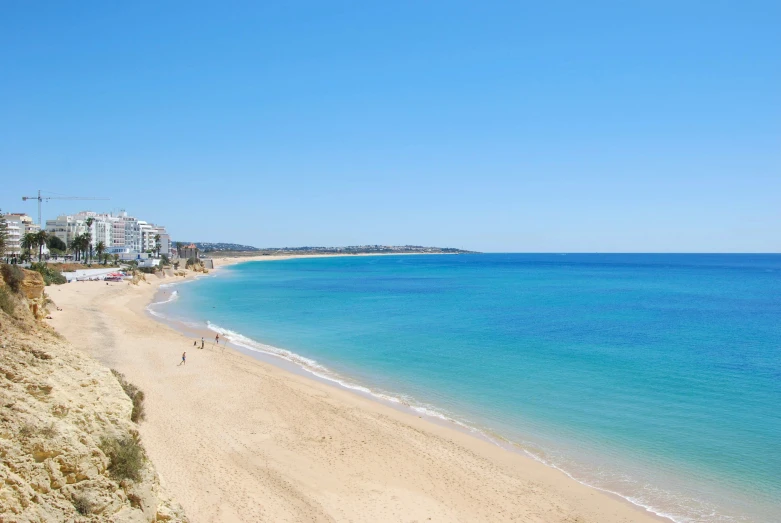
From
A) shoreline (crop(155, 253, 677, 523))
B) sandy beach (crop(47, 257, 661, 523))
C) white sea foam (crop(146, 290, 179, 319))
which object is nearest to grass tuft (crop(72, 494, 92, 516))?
sandy beach (crop(47, 257, 661, 523))

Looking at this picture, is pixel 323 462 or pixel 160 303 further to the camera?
pixel 160 303

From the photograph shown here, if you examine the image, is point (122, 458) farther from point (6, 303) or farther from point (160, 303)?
point (160, 303)

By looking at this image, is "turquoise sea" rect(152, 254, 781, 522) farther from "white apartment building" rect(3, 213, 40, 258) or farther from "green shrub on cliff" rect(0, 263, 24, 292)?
"white apartment building" rect(3, 213, 40, 258)

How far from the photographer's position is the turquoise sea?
1589cm

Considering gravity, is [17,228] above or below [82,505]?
above

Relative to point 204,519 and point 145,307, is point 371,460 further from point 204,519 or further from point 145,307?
point 145,307

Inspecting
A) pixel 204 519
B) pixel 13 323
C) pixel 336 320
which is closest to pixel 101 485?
pixel 13 323

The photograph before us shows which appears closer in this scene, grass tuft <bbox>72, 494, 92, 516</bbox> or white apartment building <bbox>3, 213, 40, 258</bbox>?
grass tuft <bbox>72, 494, 92, 516</bbox>

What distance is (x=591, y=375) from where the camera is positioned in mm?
27172

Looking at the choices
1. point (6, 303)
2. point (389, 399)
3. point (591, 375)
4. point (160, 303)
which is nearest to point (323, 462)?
point (389, 399)

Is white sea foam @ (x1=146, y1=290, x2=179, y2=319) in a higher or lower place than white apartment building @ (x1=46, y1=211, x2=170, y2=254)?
lower

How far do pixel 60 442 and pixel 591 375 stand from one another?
25.5m

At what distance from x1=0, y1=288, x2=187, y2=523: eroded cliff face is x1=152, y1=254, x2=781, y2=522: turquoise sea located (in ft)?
41.6

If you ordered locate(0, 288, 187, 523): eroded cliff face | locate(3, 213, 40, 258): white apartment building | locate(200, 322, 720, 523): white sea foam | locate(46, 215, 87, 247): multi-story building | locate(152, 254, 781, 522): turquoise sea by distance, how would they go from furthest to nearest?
locate(46, 215, 87, 247): multi-story building → locate(3, 213, 40, 258): white apartment building → locate(152, 254, 781, 522): turquoise sea → locate(200, 322, 720, 523): white sea foam → locate(0, 288, 187, 523): eroded cliff face
